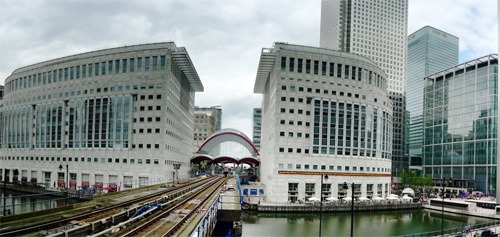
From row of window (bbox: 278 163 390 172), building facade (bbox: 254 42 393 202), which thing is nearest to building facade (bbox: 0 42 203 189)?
building facade (bbox: 254 42 393 202)

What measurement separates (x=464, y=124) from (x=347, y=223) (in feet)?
283

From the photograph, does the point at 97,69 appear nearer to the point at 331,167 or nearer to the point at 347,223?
the point at 331,167

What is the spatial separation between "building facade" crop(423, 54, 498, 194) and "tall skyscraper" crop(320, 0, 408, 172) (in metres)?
34.2

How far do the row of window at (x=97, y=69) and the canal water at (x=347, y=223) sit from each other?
44577mm

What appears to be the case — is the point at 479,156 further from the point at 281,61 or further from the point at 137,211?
the point at 137,211

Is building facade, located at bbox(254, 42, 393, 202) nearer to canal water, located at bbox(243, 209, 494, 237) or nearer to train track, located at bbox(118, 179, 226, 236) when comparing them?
canal water, located at bbox(243, 209, 494, 237)

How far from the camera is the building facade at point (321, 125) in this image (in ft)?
266

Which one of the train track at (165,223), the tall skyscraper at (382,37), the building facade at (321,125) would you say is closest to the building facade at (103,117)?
the building facade at (321,125)

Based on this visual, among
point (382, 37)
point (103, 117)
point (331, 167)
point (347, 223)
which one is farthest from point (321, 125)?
point (382, 37)

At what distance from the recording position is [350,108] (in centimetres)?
8631

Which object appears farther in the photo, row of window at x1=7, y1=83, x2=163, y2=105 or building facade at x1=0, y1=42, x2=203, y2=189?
row of window at x1=7, y1=83, x2=163, y2=105

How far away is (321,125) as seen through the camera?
83.8 metres

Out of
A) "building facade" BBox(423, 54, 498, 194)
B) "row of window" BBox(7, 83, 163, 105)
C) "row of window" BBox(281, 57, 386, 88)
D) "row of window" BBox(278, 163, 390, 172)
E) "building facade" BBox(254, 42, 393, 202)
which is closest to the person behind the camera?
"row of window" BBox(278, 163, 390, 172)

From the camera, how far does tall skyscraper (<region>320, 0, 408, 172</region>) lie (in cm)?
17162
